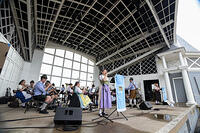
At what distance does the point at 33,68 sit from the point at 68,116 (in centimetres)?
1127

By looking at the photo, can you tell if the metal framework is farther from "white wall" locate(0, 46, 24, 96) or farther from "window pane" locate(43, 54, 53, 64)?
"white wall" locate(0, 46, 24, 96)

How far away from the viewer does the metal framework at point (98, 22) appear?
6.34 meters

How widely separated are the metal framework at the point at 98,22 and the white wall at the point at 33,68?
820 mm

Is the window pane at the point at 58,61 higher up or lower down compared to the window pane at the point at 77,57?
lower down

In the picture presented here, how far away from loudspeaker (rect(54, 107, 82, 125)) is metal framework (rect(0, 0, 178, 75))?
235 inches

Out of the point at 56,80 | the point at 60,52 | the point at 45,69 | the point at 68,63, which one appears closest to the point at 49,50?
the point at 60,52

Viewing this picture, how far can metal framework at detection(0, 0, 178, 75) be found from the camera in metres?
6.34

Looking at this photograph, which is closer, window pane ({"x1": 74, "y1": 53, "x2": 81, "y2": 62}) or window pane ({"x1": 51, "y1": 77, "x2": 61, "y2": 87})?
window pane ({"x1": 51, "y1": 77, "x2": 61, "y2": 87})

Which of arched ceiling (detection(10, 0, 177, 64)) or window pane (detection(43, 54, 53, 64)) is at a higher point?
arched ceiling (detection(10, 0, 177, 64))

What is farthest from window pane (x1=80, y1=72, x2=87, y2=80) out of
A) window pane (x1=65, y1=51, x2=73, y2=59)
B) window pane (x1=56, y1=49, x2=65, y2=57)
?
window pane (x1=56, y1=49, x2=65, y2=57)

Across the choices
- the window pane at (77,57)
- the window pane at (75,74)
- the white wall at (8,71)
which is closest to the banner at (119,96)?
the white wall at (8,71)

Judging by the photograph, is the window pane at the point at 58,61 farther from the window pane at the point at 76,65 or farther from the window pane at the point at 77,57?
the window pane at the point at 77,57

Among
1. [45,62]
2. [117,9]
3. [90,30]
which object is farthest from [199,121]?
[45,62]

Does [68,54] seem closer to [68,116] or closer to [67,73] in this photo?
[67,73]
